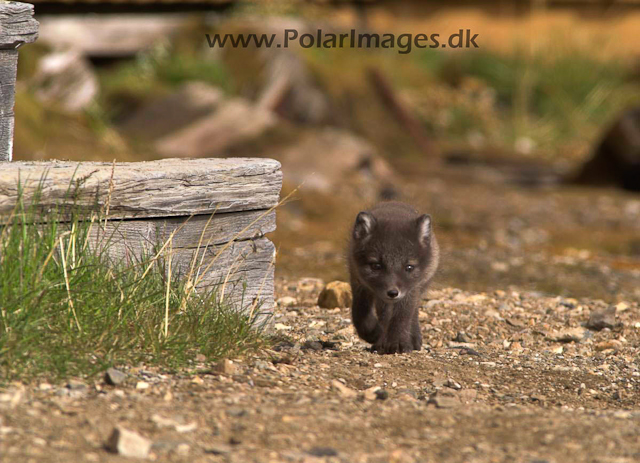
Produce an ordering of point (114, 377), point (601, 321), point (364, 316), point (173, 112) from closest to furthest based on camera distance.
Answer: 1. point (114, 377)
2. point (364, 316)
3. point (601, 321)
4. point (173, 112)

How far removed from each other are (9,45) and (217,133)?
24.7 ft

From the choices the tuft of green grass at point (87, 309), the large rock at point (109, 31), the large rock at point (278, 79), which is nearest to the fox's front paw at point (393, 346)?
the tuft of green grass at point (87, 309)

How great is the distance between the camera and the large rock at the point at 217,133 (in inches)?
491

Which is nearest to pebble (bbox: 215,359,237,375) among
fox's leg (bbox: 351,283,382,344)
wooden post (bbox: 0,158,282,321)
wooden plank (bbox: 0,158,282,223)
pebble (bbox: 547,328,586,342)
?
wooden post (bbox: 0,158,282,321)

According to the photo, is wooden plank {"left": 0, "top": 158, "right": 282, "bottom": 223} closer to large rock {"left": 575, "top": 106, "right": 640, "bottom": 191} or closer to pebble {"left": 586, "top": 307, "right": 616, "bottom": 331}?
pebble {"left": 586, "top": 307, "right": 616, "bottom": 331}

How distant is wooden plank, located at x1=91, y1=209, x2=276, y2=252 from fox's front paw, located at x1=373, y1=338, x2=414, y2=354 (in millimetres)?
930

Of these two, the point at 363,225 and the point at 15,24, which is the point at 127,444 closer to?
the point at 363,225

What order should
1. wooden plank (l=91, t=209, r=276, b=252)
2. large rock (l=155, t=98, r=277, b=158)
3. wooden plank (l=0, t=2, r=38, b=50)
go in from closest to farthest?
1. wooden plank (l=91, t=209, r=276, b=252)
2. wooden plank (l=0, t=2, r=38, b=50)
3. large rock (l=155, t=98, r=277, b=158)

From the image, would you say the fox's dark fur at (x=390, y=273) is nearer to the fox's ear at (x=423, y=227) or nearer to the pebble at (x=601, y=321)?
the fox's ear at (x=423, y=227)

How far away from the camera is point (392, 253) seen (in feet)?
17.3

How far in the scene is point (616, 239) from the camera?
1111cm

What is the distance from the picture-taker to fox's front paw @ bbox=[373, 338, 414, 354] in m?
5.21

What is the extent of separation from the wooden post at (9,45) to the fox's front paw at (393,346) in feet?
8.10

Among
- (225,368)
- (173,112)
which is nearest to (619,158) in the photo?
(173,112)
